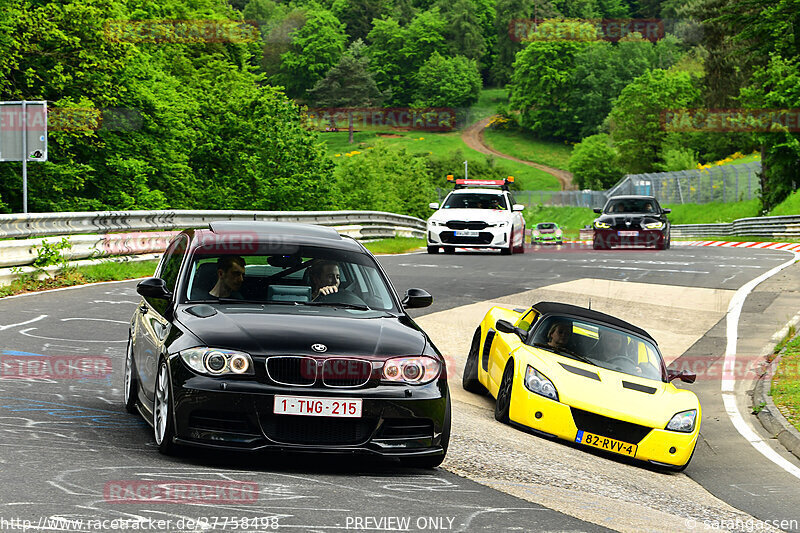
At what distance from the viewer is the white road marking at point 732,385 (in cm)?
1073

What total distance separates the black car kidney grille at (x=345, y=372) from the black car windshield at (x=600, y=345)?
15.5ft

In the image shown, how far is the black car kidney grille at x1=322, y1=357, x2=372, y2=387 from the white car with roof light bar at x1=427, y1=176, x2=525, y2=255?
21.9 meters

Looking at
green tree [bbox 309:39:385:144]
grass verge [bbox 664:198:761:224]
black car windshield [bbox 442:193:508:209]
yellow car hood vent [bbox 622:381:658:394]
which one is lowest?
grass verge [bbox 664:198:761:224]

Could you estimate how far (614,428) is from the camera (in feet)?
33.2

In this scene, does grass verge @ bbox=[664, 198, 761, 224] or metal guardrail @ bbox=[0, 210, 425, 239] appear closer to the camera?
metal guardrail @ bbox=[0, 210, 425, 239]

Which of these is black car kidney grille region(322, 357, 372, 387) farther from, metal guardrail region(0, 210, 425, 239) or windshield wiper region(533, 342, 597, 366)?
metal guardrail region(0, 210, 425, 239)

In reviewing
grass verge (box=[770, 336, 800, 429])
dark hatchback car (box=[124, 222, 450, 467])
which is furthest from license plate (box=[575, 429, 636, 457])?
dark hatchback car (box=[124, 222, 450, 467])

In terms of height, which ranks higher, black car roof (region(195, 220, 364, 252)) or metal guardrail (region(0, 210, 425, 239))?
black car roof (region(195, 220, 364, 252))

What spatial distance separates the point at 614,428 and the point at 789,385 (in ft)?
14.6

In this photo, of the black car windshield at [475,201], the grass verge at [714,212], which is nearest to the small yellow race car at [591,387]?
the black car windshield at [475,201]

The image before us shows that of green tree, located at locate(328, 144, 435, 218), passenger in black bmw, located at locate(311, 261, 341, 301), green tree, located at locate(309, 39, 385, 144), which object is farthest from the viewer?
green tree, located at locate(309, 39, 385, 144)

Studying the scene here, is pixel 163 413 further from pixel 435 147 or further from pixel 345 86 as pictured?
pixel 345 86

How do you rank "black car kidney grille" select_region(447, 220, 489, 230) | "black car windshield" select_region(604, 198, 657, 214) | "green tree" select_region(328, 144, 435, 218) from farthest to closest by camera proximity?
"green tree" select_region(328, 144, 435, 218) → "black car windshield" select_region(604, 198, 657, 214) → "black car kidney grille" select_region(447, 220, 489, 230)

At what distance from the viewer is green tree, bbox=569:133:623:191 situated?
138 m
